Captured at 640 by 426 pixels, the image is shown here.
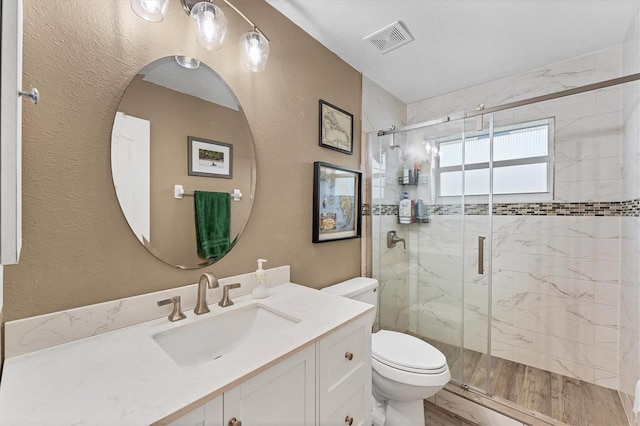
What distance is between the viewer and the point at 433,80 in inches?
93.0

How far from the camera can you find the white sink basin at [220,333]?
0.98 m

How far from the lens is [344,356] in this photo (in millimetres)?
1043

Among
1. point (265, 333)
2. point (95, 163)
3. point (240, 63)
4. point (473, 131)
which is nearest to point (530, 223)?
point (473, 131)

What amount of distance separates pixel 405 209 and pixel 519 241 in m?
0.95

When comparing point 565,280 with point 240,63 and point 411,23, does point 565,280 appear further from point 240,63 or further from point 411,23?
point 240,63

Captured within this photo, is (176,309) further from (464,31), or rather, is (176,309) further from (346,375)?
(464,31)

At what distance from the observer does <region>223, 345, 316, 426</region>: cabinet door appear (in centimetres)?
70

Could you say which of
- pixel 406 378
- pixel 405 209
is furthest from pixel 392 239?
pixel 406 378

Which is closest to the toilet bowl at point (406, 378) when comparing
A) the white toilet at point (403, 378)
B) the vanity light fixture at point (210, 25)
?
the white toilet at point (403, 378)

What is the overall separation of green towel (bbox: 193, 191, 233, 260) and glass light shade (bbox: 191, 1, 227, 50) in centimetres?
64

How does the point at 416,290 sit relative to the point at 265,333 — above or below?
below

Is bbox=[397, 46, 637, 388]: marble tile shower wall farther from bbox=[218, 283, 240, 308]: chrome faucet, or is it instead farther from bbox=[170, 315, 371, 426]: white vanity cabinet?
bbox=[218, 283, 240, 308]: chrome faucet

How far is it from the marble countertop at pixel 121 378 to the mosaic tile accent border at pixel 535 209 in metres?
1.51

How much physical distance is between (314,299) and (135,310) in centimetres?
70
